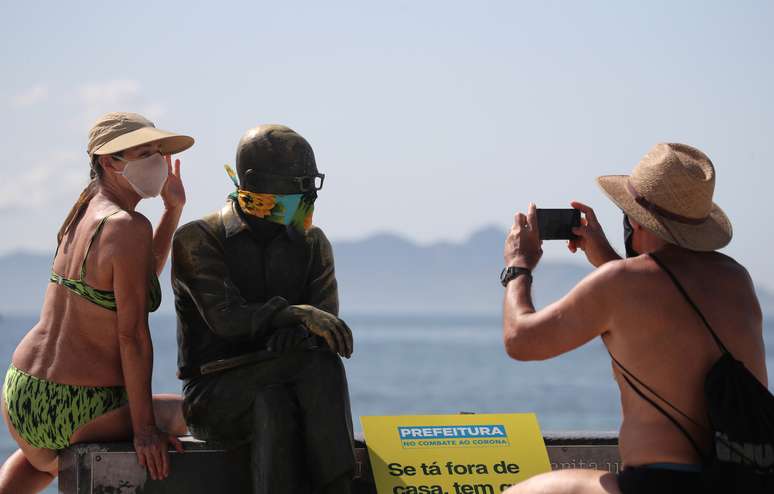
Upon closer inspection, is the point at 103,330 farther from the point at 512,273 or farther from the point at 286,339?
the point at 512,273

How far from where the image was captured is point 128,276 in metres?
4.69

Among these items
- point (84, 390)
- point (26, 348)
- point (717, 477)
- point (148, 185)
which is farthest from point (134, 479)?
point (717, 477)

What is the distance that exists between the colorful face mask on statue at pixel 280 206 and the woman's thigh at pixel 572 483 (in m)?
1.44

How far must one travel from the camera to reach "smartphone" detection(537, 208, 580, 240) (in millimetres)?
4609

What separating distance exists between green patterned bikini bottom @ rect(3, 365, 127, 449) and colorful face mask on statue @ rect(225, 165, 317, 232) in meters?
0.88

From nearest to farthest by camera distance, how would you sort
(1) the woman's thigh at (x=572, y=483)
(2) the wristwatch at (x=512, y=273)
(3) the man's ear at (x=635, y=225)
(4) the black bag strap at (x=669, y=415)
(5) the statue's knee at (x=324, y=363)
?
(4) the black bag strap at (x=669, y=415) < (1) the woman's thigh at (x=572, y=483) < (3) the man's ear at (x=635, y=225) < (2) the wristwatch at (x=512, y=273) < (5) the statue's knee at (x=324, y=363)

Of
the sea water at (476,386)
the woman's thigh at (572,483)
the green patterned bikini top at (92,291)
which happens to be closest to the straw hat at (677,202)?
the woman's thigh at (572,483)

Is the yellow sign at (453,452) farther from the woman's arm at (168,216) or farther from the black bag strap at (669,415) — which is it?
the black bag strap at (669,415)

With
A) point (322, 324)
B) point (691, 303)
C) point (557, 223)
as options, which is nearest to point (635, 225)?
point (691, 303)

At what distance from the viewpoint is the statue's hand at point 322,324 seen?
15.4 ft

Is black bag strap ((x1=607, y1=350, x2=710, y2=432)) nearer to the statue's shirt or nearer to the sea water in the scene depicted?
the statue's shirt

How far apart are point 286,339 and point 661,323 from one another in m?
1.48

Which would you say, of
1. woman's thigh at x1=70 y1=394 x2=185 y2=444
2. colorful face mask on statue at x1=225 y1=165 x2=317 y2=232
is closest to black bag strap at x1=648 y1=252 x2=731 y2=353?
colorful face mask on statue at x1=225 y1=165 x2=317 y2=232

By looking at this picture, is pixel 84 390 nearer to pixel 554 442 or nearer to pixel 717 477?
pixel 554 442
